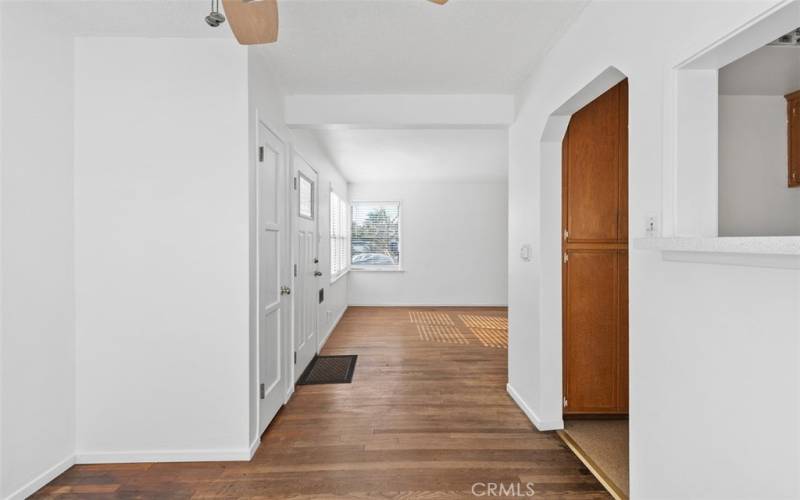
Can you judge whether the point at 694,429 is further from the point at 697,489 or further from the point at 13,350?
the point at 13,350

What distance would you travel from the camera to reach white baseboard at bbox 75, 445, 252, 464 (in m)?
2.09

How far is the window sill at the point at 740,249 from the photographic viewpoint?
798 mm

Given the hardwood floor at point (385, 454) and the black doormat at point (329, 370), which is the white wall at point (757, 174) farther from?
the black doormat at point (329, 370)

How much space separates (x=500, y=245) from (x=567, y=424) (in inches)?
193

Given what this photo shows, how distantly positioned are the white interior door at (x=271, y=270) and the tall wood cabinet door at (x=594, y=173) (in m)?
1.99

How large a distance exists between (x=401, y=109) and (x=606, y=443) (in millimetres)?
2684

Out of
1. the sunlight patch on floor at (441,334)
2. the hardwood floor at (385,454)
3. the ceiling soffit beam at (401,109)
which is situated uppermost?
the ceiling soffit beam at (401,109)

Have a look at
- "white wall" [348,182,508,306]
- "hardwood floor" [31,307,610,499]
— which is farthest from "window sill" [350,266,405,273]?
"hardwood floor" [31,307,610,499]

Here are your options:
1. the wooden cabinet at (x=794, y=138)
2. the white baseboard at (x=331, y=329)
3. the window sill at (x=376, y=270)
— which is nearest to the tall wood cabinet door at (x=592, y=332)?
the wooden cabinet at (x=794, y=138)

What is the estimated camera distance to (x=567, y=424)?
99.3 inches

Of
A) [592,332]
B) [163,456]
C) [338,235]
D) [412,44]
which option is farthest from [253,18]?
[338,235]

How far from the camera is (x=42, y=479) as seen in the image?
1.90m

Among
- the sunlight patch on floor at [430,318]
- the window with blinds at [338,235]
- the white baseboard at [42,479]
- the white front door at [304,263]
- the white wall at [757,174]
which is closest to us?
the white wall at [757,174]

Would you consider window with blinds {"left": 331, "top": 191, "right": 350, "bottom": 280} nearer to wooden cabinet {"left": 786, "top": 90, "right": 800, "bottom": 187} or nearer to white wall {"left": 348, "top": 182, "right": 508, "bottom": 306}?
white wall {"left": 348, "top": 182, "right": 508, "bottom": 306}
